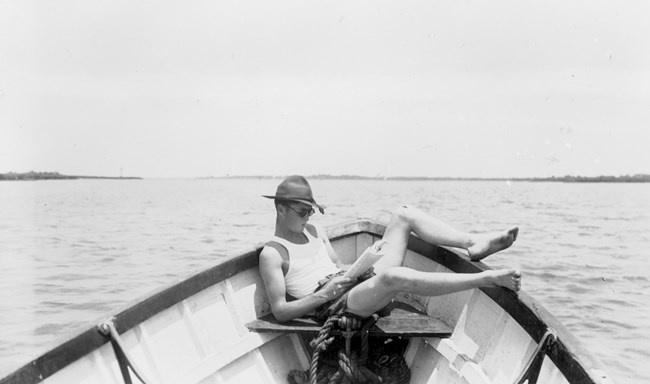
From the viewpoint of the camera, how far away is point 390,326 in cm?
365

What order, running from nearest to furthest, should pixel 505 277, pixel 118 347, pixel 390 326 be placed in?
pixel 118 347, pixel 505 277, pixel 390 326

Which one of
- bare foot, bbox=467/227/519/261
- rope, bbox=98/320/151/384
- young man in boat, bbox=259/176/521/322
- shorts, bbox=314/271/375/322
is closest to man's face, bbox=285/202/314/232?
young man in boat, bbox=259/176/521/322

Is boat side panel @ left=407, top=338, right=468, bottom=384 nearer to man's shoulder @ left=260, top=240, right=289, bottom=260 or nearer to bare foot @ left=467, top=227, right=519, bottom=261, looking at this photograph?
bare foot @ left=467, top=227, right=519, bottom=261

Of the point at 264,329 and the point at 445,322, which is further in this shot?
the point at 445,322

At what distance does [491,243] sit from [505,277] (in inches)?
24.0

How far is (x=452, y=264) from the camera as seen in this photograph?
417cm

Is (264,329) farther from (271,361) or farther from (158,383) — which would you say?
(158,383)

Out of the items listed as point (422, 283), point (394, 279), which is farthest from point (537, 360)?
point (394, 279)

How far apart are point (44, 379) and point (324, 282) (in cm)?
167

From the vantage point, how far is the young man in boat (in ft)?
10.8

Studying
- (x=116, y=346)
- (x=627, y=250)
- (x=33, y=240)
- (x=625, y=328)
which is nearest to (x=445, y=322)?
(x=116, y=346)

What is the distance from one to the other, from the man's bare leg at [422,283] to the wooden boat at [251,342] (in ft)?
0.66

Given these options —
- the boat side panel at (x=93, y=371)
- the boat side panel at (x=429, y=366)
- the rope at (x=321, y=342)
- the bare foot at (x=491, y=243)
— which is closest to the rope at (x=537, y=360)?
the boat side panel at (x=429, y=366)

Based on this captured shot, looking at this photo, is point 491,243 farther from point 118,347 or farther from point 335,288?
point 118,347
